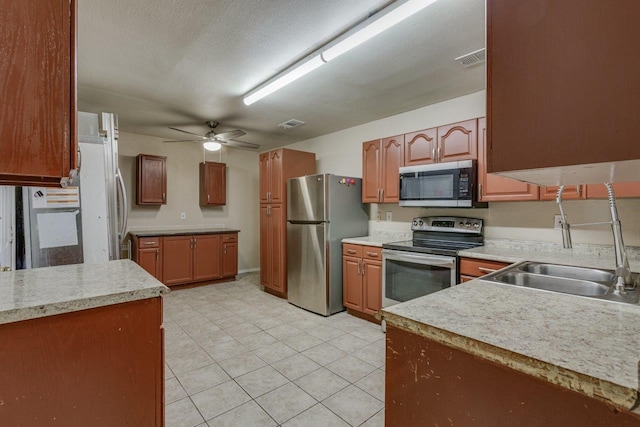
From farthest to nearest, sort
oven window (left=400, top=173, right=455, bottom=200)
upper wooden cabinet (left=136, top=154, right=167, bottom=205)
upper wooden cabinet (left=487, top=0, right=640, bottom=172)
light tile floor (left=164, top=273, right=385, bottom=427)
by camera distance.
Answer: upper wooden cabinet (left=136, top=154, right=167, bottom=205) → oven window (left=400, top=173, right=455, bottom=200) → light tile floor (left=164, top=273, right=385, bottom=427) → upper wooden cabinet (left=487, top=0, right=640, bottom=172)

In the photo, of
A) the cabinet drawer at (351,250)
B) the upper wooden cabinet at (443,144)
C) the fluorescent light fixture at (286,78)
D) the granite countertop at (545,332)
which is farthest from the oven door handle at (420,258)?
the fluorescent light fixture at (286,78)

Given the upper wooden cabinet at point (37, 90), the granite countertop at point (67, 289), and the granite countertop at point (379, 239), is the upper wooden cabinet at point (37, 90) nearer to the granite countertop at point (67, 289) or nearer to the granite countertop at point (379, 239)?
the granite countertop at point (67, 289)

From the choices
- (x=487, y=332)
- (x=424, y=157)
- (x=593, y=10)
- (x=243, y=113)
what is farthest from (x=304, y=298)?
(x=593, y=10)

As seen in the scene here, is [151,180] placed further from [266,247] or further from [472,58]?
[472,58]

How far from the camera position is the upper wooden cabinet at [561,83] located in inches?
21.7

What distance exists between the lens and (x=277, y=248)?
4.29 metres

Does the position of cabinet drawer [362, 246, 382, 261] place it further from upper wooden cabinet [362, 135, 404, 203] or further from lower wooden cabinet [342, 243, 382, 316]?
upper wooden cabinet [362, 135, 404, 203]

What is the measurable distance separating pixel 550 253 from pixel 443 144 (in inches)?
50.6

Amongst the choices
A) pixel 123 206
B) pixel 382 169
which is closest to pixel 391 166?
pixel 382 169

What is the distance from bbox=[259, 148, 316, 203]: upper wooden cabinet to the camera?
4172 millimetres

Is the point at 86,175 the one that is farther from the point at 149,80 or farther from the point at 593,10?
the point at 593,10

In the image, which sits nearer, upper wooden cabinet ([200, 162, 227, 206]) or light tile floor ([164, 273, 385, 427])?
light tile floor ([164, 273, 385, 427])

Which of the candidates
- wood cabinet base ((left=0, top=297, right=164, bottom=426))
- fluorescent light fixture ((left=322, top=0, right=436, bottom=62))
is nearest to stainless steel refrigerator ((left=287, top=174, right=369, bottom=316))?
fluorescent light fixture ((left=322, top=0, right=436, bottom=62))

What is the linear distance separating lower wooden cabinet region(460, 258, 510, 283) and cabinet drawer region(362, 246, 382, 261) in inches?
34.9
